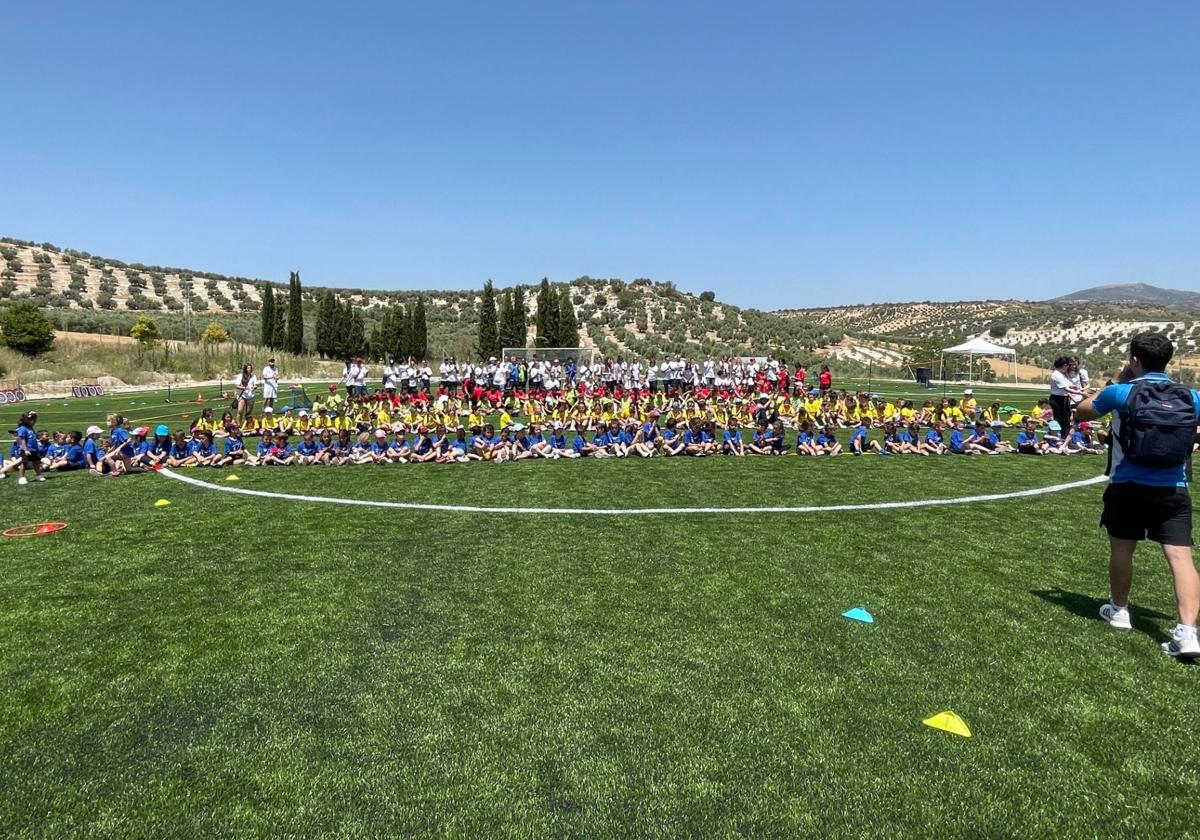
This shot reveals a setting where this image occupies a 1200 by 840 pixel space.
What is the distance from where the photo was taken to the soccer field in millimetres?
3371

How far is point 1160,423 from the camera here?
4.70 m

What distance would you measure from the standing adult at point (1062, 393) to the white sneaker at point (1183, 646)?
39.6ft

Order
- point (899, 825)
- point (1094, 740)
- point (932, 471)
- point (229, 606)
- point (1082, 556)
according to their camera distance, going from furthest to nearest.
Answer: point (932, 471)
point (1082, 556)
point (229, 606)
point (1094, 740)
point (899, 825)

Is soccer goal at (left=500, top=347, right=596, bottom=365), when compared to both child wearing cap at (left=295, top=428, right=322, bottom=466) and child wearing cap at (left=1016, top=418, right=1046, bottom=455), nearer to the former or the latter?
child wearing cap at (left=295, top=428, right=322, bottom=466)

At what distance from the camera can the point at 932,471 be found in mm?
13172

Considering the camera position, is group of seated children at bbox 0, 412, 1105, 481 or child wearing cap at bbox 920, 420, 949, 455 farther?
child wearing cap at bbox 920, 420, 949, 455

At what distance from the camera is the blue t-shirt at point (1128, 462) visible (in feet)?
15.7

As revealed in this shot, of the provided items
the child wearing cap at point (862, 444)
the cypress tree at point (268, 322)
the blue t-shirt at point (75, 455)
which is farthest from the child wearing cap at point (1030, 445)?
the cypress tree at point (268, 322)

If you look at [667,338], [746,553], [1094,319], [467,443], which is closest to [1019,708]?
[746,553]

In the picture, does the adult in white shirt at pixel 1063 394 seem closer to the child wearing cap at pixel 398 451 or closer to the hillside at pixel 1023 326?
the child wearing cap at pixel 398 451

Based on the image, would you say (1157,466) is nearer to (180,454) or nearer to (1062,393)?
(1062,393)

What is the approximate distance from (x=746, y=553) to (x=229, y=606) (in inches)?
188

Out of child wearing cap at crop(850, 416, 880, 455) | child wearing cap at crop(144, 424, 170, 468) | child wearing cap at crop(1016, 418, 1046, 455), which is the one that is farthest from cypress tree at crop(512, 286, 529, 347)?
child wearing cap at crop(1016, 418, 1046, 455)

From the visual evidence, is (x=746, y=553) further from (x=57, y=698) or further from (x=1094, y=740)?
(x=57, y=698)
